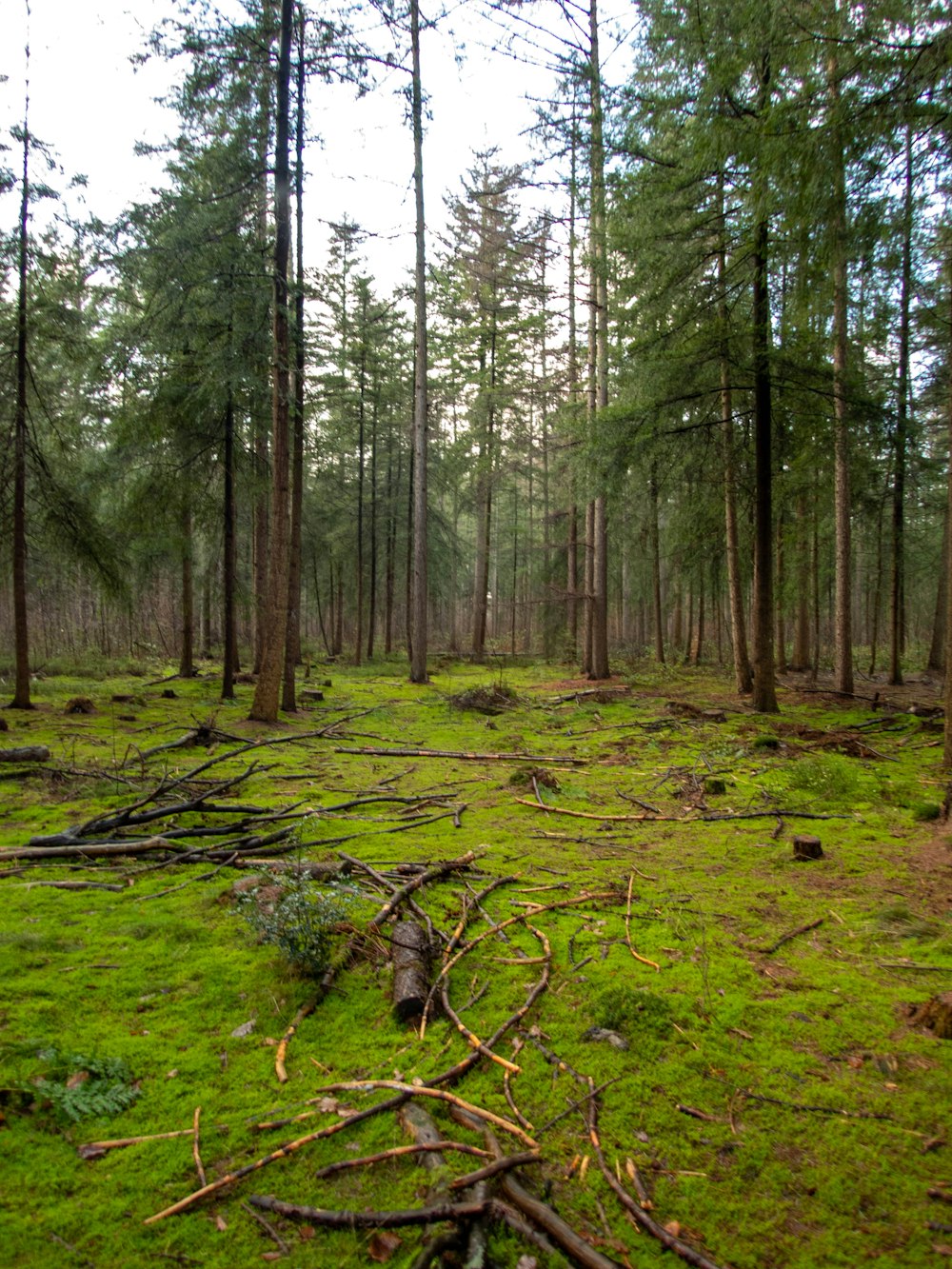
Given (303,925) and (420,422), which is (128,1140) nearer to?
(303,925)

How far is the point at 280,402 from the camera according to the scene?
1070 centimetres

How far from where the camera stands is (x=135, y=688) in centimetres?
1569

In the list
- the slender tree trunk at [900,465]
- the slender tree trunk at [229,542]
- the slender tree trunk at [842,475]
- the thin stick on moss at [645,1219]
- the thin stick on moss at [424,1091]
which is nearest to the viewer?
the thin stick on moss at [645,1219]

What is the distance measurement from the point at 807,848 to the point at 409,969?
3378 mm

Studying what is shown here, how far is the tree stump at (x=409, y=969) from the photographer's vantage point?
9.87ft

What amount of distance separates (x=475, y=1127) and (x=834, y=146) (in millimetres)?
7099

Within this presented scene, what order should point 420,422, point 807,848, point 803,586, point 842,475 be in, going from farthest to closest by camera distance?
1. point 420,422
2. point 803,586
3. point 842,475
4. point 807,848

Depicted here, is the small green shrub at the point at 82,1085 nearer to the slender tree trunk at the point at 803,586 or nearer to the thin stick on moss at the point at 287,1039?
the thin stick on moss at the point at 287,1039

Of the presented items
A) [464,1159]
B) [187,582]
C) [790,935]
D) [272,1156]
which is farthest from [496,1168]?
[187,582]

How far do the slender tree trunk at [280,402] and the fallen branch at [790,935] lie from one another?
8.85 metres

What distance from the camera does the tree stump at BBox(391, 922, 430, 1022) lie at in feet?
9.87

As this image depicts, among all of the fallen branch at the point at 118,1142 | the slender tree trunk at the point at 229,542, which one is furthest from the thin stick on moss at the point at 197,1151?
the slender tree trunk at the point at 229,542

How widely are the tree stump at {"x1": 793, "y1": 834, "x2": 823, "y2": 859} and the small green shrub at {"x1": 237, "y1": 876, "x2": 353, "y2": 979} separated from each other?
3.52 metres

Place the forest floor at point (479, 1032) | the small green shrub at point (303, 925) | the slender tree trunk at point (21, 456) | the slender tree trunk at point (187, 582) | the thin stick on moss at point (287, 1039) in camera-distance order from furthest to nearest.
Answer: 1. the slender tree trunk at point (187, 582)
2. the slender tree trunk at point (21, 456)
3. the small green shrub at point (303, 925)
4. the thin stick on moss at point (287, 1039)
5. the forest floor at point (479, 1032)
